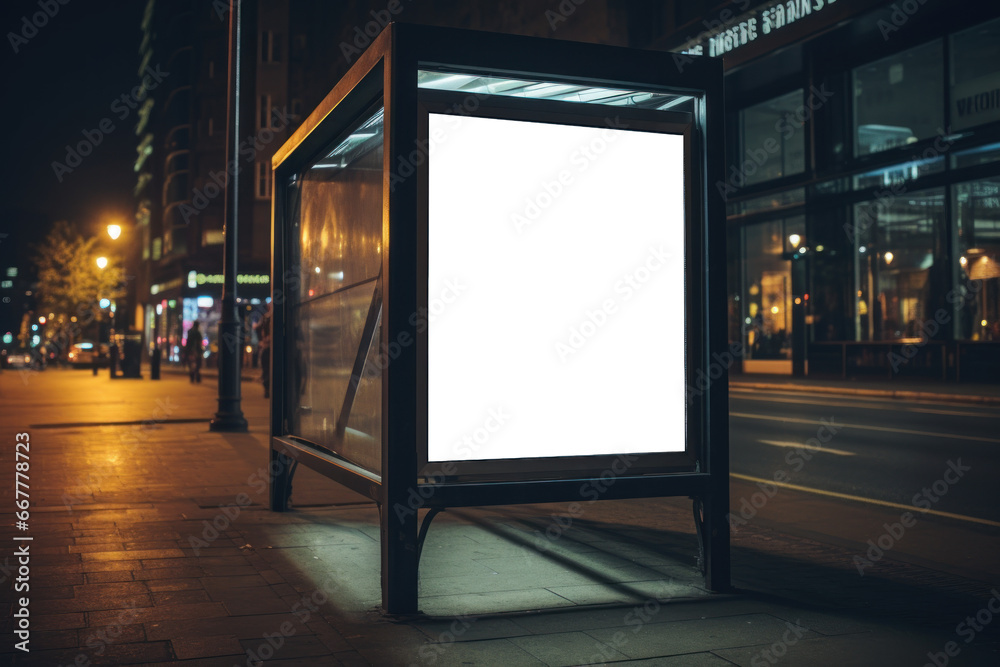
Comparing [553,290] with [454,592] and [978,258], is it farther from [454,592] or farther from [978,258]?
[978,258]

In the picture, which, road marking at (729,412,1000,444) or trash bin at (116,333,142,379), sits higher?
trash bin at (116,333,142,379)

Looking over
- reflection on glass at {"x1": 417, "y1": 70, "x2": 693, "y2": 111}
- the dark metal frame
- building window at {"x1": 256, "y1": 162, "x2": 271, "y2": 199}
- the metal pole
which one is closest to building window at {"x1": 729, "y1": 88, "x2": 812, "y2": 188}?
the metal pole

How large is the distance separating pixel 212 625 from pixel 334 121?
3.06 m

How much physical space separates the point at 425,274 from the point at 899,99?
24.3m

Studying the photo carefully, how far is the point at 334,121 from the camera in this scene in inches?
232

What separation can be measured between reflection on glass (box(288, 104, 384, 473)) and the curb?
48.0ft

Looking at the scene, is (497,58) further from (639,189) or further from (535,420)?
(535,420)

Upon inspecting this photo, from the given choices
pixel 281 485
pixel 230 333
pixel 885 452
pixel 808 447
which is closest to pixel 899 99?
pixel 808 447

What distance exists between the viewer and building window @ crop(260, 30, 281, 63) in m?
52.2

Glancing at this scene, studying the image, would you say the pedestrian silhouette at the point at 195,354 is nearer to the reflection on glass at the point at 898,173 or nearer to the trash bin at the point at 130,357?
the trash bin at the point at 130,357

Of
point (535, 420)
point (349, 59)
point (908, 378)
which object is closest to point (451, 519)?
point (535, 420)

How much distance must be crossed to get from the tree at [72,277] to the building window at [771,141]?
40770 millimetres

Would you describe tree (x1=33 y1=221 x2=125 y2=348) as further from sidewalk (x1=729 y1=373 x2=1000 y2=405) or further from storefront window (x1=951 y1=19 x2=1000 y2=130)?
storefront window (x1=951 y1=19 x2=1000 y2=130)

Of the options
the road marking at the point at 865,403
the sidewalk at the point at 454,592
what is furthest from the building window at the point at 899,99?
the sidewalk at the point at 454,592
